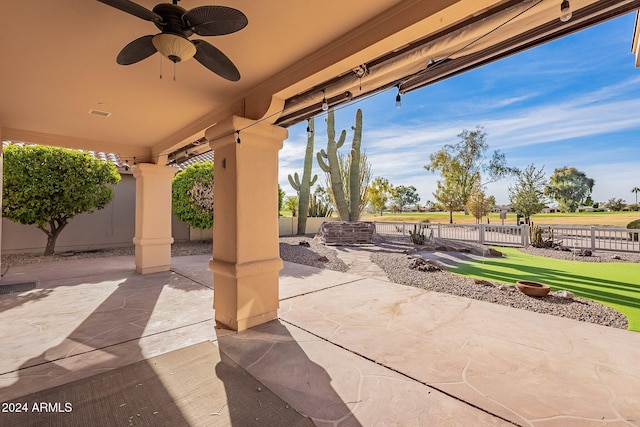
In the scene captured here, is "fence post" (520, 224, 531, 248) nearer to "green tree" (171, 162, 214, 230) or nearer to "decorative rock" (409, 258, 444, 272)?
"decorative rock" (409, 258, 444, 272)

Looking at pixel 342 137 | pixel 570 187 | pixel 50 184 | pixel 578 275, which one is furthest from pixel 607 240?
pixel 570 187

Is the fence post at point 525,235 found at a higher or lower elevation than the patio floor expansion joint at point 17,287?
higher

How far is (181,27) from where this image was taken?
5.92 ft

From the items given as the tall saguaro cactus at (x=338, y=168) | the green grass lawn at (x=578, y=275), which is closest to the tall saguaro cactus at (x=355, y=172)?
the tall saguaro cactus at (x=338, y=168)

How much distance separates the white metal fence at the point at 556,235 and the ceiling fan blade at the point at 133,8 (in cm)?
1173

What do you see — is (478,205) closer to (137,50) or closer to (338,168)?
(338,168)

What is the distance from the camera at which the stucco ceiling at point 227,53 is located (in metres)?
1.93

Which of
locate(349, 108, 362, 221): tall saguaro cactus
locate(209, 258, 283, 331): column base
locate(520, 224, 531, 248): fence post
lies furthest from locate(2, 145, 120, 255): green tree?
locate(520, 224, 531, 248): fence post

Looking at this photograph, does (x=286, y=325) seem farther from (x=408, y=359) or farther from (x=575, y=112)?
(x=575, y=112)

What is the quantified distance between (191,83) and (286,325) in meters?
3.11

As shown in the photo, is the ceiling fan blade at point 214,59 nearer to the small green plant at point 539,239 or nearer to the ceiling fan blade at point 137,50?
the ceiling fan blade at point 137,50

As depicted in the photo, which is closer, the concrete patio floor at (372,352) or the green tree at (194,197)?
the concrete patio floor at (372,352)

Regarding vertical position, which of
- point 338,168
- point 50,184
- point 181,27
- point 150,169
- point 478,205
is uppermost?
point 338,168

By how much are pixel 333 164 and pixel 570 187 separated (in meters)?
43.4
